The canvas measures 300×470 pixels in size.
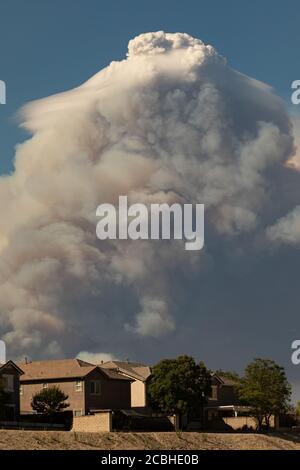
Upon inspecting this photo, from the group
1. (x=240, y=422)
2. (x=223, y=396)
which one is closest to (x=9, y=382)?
(x=240, y=422)

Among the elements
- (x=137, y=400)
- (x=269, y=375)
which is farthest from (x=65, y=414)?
(x=269, y=375)

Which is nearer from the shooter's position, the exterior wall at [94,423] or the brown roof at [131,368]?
the exterior wall at [94,423]

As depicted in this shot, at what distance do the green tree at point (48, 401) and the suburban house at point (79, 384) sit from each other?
3.29 meters

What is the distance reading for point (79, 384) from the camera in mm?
127750

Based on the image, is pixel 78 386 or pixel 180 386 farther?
pixel 78 386

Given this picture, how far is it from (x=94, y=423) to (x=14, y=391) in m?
16.5

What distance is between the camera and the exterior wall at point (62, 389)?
415 ft

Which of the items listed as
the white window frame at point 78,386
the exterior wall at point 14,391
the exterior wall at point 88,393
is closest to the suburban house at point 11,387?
the exterior wall at point 14,391

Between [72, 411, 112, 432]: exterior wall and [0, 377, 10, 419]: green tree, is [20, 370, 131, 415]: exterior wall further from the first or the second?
[72, 411, 112, 432]: exterior wall

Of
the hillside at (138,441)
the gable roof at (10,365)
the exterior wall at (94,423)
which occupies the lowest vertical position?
the hillside at (138,441)

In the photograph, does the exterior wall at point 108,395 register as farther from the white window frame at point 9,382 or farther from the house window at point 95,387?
the white window frame at point 9,382

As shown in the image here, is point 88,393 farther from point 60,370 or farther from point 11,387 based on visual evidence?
point 11,387
